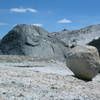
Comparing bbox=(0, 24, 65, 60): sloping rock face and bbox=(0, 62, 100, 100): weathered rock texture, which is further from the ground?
bbox=(0, 24, 65, 60): sloping rock face

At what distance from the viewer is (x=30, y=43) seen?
37.8 m

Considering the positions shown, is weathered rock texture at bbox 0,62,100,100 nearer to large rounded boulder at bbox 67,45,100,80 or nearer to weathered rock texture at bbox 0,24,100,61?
large rounded boulder at bbox 67,45,100,80

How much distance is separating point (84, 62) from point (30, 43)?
21187mm

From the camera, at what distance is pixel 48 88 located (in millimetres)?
12672

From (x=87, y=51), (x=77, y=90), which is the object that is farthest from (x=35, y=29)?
(x=77, y=90)

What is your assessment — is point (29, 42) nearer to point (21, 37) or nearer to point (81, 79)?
point (21, 37)

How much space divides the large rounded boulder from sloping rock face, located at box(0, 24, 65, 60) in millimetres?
19200

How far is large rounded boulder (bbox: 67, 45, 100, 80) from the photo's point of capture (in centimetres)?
1708

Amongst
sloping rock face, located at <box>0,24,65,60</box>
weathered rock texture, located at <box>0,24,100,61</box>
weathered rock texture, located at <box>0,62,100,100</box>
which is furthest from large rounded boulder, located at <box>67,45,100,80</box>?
sloping rock face, located at <box>0,24,65,60</box>

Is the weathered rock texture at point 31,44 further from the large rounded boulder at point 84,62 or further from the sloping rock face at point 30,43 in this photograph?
the large rounded boulder at point 84,62

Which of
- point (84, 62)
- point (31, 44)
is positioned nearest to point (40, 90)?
point (84, 62)

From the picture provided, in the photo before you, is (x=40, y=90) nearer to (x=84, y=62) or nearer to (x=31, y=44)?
(x=84, y=62)

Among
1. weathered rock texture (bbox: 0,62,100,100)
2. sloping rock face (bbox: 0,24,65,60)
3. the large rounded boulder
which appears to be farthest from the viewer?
sloping rock face (bbox: 0,24,65,60)

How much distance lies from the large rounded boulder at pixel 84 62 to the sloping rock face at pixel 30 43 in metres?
19.2
